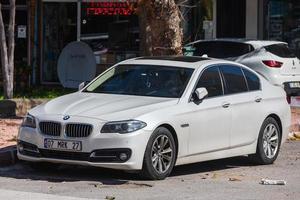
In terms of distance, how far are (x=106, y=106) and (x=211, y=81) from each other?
170 centimetres

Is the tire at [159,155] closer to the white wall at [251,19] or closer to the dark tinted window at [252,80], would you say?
the dark tinted window at [252,80]

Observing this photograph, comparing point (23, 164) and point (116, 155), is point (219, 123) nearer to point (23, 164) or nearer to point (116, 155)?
point (116, 155)

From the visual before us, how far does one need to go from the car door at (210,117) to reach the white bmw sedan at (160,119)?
0.04ft

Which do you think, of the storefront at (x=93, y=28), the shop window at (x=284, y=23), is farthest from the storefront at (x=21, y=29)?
the shop window at (x=284, y=23)

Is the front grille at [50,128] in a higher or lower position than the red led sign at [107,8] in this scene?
lower

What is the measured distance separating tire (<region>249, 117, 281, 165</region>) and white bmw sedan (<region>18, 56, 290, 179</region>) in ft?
0.05

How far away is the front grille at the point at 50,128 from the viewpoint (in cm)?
940

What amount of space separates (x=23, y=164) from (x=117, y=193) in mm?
2482

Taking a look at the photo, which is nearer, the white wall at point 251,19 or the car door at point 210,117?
the car door at point 210,117

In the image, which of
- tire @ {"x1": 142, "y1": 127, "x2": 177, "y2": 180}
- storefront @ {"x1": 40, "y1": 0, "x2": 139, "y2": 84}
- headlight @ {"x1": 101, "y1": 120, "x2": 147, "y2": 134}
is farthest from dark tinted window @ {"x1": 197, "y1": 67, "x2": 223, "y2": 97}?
storefront @ {"x1": 40, "y1": 0, "x2": 139, "y2": 84}

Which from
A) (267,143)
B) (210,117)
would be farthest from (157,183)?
(267,143)

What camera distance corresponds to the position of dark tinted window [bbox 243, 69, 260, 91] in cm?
1117

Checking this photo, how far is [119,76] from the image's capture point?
35.1 ft

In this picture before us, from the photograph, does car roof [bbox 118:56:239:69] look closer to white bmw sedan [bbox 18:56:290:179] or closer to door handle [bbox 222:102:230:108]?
white bmw sedan [bbox 18:56:290:179]
